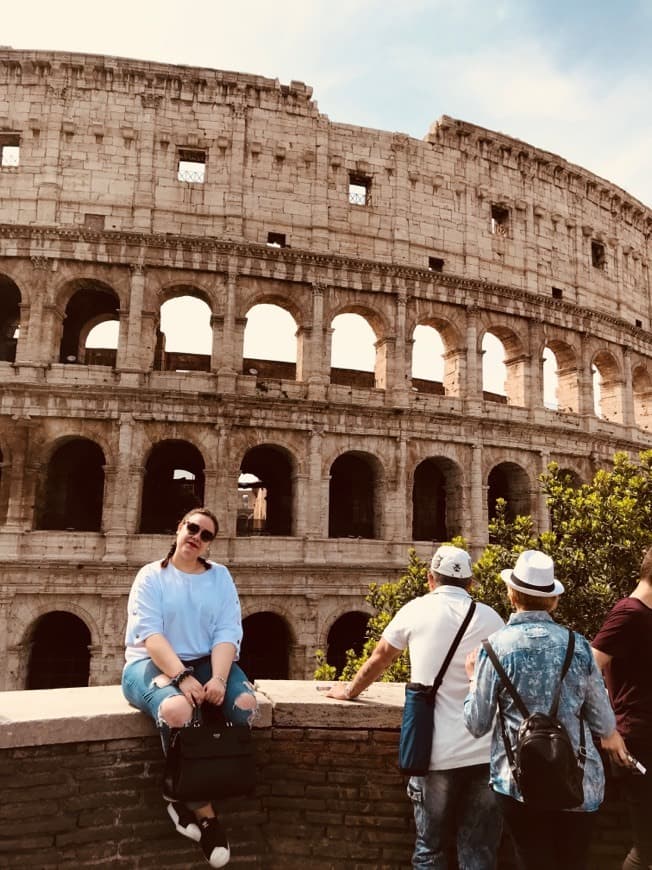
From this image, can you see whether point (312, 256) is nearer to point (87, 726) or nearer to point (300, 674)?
point (300, 674)

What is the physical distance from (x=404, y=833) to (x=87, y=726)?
206 cm

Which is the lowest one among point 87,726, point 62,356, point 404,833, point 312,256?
point 404,833

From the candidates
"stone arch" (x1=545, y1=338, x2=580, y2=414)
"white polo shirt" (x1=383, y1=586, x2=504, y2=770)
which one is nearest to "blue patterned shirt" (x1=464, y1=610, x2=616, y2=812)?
"white polo shirt" (x1=383, y1=586, x2=504, y2=770)

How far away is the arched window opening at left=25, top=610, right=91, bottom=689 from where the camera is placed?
1644 cm

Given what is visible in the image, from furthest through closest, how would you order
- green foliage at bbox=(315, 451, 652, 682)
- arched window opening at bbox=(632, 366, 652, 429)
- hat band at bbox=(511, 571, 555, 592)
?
1. arched window opening at bbox=(632, 366, 652, 429)
2. green foliage at bbox=(315, 451, 652, 682)
3. hat band at bbox=(511, 571, 555, 592)

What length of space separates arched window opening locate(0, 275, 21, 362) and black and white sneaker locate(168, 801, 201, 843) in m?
17.8

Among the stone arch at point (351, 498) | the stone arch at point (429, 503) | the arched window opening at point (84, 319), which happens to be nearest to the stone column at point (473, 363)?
the stone arch at point (429, 503)

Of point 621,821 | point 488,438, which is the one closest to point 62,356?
point 488,438

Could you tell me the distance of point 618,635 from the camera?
10.9 feet

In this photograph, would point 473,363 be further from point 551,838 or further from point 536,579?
point 551,838

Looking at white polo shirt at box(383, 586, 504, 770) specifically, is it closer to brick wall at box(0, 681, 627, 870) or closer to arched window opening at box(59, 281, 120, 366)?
brick wall at box(0, 681, 627, 870)

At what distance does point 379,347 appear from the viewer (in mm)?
18156

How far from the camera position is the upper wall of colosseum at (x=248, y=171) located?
55.3 feet

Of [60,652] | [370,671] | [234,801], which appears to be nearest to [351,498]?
[60,652]
